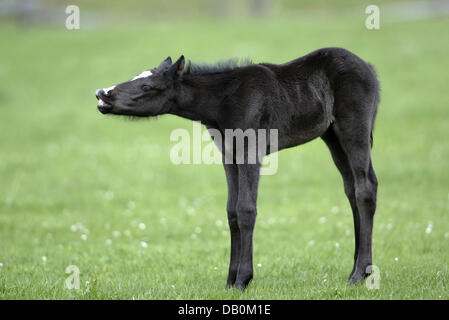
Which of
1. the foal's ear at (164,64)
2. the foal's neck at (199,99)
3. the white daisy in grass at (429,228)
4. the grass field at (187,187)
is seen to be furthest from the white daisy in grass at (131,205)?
the foal's ear at (164,64)

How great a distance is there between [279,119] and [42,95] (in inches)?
707

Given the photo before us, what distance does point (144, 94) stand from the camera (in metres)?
5.83

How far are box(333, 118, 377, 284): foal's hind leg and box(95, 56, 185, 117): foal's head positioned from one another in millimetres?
1827

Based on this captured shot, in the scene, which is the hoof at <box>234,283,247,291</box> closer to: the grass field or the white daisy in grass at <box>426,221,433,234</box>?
the grass field

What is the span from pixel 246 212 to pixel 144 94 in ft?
5.00

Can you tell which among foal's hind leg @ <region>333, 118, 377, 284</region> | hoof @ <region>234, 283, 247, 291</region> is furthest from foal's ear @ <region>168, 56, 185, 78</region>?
hoof @ <region>234, 283, 247, 291</region>

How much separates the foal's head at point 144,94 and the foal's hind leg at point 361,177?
5.99 ft

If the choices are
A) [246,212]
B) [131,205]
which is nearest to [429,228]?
[246,212]

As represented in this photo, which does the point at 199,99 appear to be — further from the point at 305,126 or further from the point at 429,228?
the point at 429,228

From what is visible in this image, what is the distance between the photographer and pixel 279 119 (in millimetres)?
6082

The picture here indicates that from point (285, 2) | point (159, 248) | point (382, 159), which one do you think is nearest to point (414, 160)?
point (382, 159)

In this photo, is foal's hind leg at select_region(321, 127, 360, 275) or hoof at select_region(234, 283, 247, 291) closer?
hoof at select_region(234, 283, 247, 291)

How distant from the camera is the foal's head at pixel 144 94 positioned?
575 centimetres

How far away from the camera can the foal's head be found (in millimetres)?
5750
